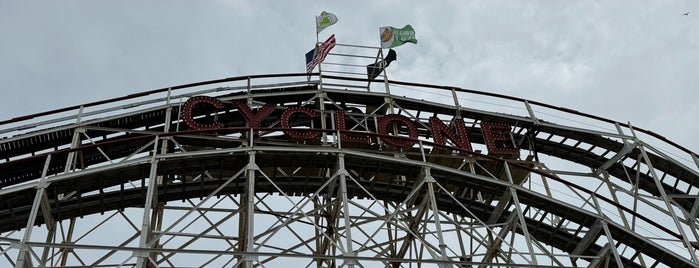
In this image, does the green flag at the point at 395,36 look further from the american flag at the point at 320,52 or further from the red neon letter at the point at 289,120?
the red neon letter at the point at 289,120

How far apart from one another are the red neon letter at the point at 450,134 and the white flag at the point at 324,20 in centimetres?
797

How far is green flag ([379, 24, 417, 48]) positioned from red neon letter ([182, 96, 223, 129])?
8.13 meters

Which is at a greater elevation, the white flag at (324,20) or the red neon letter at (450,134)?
the white flag at (324,20)

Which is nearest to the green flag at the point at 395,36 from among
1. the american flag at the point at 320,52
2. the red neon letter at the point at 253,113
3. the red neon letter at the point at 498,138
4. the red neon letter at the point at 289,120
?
the american flag at the point at 320,52

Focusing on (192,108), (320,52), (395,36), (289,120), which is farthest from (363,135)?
(395,36)

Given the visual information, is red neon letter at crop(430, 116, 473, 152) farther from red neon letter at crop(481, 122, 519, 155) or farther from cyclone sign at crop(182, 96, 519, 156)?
red neon letter at crop(481, 122, 519, 155)

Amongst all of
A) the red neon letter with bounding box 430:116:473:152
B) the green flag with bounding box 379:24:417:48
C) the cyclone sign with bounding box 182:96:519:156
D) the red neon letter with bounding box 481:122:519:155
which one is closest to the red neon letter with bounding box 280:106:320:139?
the cyclone sign with bounding box 182:96:519:156

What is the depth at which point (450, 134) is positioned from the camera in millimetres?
21203

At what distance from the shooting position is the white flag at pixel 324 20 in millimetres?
27703

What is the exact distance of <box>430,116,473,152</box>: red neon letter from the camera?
21.0 m

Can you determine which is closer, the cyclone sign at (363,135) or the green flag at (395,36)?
the cyclone sign at (363,135)

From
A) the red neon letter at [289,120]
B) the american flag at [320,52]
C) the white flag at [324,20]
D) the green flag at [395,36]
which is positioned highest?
the white flag at [324,20]

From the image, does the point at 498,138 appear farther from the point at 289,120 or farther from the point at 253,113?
the point at 253,113

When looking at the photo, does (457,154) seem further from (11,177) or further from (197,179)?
(11,177)
